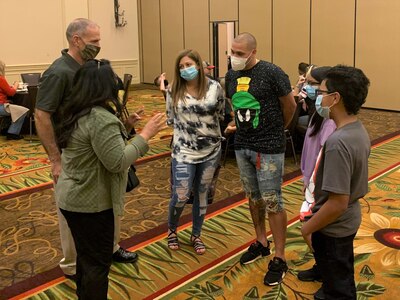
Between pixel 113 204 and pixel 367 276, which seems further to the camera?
pixel 367 276

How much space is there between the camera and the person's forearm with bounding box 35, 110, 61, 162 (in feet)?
8.74

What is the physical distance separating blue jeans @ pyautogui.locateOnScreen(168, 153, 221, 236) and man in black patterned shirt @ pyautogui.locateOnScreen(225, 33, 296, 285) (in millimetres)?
320

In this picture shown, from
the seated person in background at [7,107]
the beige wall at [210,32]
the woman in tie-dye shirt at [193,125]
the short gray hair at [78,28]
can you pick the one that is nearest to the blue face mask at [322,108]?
the woman in tie-dye shirt at [193,125]

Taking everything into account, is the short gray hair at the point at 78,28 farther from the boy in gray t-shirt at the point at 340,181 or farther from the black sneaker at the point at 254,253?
the black sneaker at the point at 254,253

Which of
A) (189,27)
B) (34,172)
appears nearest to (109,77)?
(34,172)

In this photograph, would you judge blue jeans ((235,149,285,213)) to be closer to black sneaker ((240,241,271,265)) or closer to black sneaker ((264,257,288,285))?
black sneaker ((264,257,288,285))

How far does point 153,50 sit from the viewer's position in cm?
1509

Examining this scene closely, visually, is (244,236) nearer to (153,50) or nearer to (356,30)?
(356,30)

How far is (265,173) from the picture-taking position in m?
2.98

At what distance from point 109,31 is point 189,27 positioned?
2.48 m

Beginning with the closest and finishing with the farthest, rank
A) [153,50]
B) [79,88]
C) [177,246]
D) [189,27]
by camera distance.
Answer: [79,88], [177,246], [189,27], [153,50]

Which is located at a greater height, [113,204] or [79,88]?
[79,88]

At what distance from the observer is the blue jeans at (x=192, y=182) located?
330cm

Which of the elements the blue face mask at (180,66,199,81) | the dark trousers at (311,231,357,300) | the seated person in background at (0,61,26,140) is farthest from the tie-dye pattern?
the seated person in background at (0,61,26,140)
